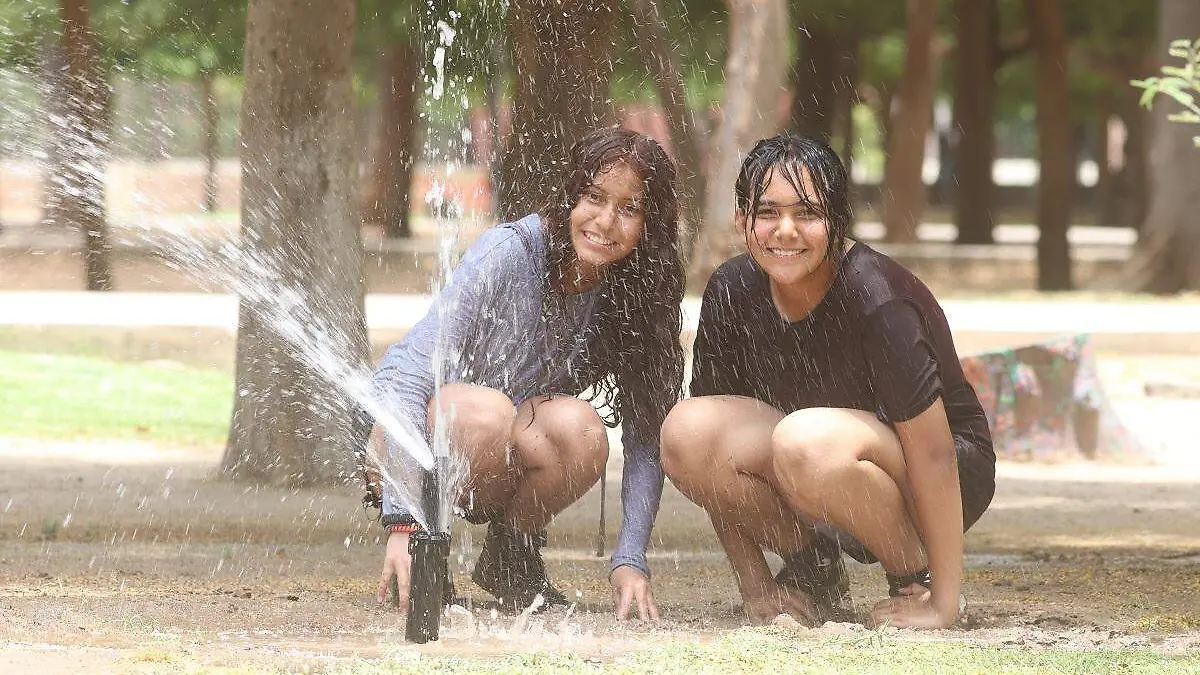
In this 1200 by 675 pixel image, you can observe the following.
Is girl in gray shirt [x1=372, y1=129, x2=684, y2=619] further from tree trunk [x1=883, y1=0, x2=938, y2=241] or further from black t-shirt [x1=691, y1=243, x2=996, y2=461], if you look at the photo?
tree trunk [x1=883, y1=0, x2=938, y2=241]

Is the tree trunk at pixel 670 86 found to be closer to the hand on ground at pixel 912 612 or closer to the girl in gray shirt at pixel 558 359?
the girl in gray shirt at pixel 558 359

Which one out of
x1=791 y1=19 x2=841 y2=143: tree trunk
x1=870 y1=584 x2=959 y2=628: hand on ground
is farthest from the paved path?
x1=791 y1=19 x2=841 y2=143: tree trunk

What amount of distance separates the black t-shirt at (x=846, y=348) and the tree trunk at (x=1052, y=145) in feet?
45.0

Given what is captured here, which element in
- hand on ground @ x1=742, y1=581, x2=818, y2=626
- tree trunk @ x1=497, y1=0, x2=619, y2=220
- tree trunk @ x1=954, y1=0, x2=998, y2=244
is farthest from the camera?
tree trunk @ x1=954, y1=0, x2=998, y2=244

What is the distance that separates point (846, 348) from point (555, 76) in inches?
176

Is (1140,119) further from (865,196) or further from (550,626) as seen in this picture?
(550,626)

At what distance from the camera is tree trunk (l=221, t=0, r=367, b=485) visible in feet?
22.0

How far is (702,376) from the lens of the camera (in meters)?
4.33

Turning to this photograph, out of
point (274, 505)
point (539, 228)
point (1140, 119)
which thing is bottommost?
point (274, 505)

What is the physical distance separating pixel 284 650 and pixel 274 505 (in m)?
2.65

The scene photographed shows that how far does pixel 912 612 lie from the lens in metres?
4.09

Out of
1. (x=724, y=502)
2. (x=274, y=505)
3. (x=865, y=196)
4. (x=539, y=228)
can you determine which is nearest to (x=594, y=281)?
(x=539, y=228)

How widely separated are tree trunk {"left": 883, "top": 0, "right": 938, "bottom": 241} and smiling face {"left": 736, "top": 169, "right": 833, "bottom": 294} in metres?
17.1

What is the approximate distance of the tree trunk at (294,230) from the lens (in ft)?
22.0
